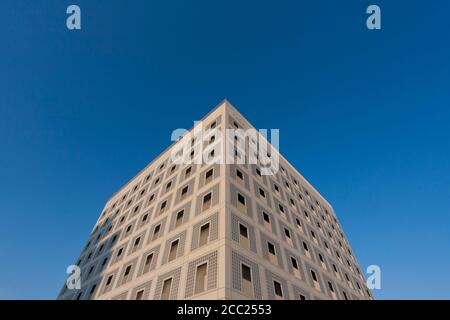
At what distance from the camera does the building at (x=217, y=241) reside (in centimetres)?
1372

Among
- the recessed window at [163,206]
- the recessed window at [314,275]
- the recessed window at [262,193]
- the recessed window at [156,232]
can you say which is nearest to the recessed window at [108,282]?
the recessed window at [156,232]

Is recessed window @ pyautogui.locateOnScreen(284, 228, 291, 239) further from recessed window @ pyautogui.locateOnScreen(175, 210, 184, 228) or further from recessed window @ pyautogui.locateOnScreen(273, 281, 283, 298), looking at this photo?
recessed window @ pyautogui.locateOnScreen(175, 210, 184, 228)

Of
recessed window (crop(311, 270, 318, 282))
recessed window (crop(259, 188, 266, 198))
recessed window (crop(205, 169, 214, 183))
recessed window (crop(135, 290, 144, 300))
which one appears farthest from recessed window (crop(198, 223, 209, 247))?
recessed window (crop(311, 270, 318, 282))

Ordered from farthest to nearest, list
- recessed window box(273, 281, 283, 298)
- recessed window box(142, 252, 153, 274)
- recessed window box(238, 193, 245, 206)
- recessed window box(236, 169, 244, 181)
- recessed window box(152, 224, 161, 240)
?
recessed window box(152, 224, 161, 240) → recessed window box(236, 169, 244, 181) → recessed window box(142, 252, 153, 274) → recessed window box(238, 193, 245, 206) → recessed window box(273, 281, 283, 298)

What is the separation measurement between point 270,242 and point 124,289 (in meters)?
11.8

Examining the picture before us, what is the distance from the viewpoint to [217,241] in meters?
14.0

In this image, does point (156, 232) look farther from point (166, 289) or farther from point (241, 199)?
point (241, 199)

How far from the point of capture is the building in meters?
13.7

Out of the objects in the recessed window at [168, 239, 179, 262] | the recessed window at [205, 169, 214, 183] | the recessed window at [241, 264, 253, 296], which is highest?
the recessed window at [205, 169, 214, 183]

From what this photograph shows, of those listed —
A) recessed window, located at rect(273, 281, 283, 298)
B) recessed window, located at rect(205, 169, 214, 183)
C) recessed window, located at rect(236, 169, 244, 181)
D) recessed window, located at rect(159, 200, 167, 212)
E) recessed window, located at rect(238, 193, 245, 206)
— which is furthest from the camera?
recessed window, located at rect(159, 200, 167, 212)

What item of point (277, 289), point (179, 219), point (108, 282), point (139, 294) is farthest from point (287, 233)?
point (108, 282)

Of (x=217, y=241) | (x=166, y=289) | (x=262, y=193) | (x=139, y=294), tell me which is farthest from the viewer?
(x=262, y=193)
